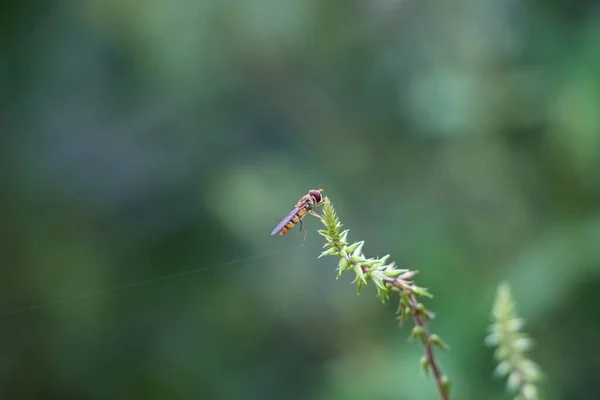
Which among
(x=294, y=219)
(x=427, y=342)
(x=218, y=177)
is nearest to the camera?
(x=427, y=342)

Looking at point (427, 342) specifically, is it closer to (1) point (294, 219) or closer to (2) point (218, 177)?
(1) point (294, 219)

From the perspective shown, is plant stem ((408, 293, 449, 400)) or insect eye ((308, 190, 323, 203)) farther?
insect eye ((308, 190, 323, 203))

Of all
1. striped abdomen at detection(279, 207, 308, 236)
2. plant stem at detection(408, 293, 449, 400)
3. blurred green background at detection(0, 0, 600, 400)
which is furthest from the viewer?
blurred green background at detection(0, 0, 600, 400)

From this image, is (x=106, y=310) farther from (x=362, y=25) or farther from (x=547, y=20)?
(x=547, y=20)

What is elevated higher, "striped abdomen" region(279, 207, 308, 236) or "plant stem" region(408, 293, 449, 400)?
"striped abdomen" region(279, 207, 308, 236)

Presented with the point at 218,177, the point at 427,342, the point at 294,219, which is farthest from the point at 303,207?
the point at 218,177

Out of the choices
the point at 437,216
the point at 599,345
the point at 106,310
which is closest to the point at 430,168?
the point at 437,216

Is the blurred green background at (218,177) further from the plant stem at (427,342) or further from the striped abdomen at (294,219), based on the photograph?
the plant stem at (427,342)

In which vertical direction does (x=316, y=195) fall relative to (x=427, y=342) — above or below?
above

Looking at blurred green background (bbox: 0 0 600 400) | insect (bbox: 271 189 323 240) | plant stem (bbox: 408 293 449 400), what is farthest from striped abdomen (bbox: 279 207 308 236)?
blurred green background (bbox: 0 0 600 400)

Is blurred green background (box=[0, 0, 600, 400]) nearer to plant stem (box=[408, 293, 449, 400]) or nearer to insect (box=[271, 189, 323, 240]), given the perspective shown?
insect (box=[271, 189, 323, 240])
